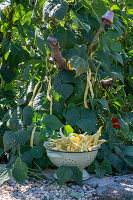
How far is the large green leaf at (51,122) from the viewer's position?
161cm

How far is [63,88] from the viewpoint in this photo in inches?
68.1

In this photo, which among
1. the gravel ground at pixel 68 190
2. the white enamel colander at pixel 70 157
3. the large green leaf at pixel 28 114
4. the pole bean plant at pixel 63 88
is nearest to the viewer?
the gravel ground at pixel 68 190

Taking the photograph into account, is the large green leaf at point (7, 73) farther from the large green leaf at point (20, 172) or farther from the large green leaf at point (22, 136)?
the large green leaf at point (20, 172)

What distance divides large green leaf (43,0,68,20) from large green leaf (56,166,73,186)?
74cm

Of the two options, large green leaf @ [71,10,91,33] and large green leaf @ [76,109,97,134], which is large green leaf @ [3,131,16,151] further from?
large green leaf @ [71,10,91,33]

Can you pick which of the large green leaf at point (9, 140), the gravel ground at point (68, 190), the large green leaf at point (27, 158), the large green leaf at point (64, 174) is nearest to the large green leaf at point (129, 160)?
the gravel ground at point (68, 190)

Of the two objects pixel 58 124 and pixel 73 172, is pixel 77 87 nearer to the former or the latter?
pixel 58 124

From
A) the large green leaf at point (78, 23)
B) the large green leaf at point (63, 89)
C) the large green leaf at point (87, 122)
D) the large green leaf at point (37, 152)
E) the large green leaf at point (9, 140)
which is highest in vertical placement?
A: the large green leaf at point (78, 23)

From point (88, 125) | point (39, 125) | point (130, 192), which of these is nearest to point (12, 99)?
point (39, 125)

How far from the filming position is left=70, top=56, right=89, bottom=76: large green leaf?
63.5 inches

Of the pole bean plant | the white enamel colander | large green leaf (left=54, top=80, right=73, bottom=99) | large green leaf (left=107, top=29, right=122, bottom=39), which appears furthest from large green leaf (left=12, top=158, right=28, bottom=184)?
large green leaf (left=107, top=29, right=122, bottom=39)

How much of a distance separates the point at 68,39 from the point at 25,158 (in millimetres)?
717

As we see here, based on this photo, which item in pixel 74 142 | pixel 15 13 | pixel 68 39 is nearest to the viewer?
pixel 74 142

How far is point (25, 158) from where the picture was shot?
1682 millimetres
